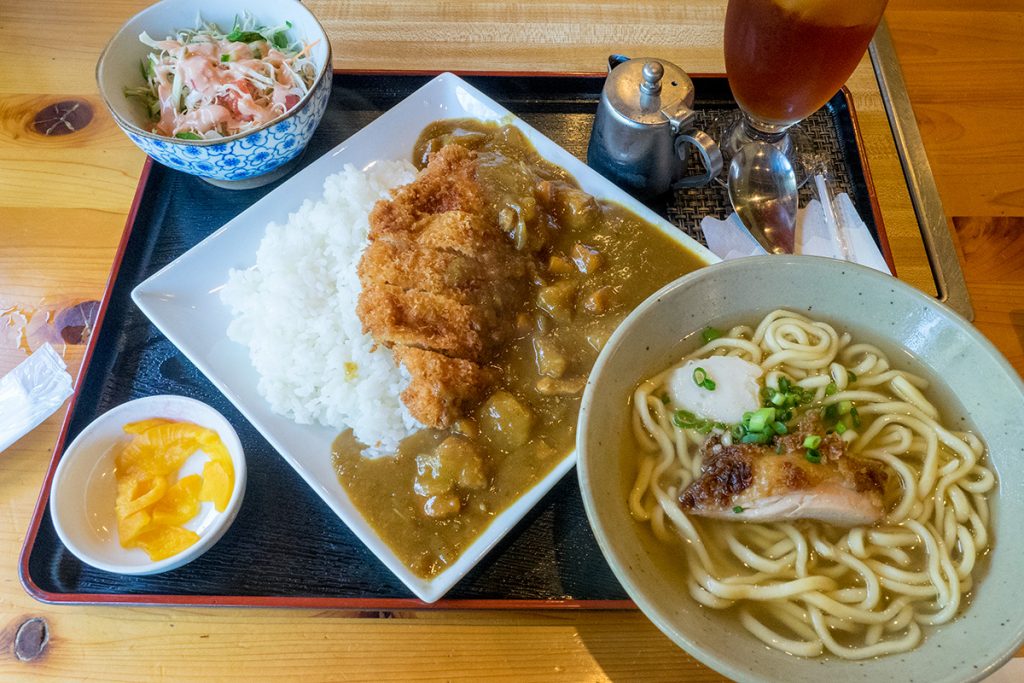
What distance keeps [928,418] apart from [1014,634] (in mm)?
600

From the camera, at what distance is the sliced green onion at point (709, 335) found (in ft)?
6.56

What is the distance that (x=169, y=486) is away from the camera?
2.08 metres

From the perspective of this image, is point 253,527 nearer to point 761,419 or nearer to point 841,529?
point 761,419

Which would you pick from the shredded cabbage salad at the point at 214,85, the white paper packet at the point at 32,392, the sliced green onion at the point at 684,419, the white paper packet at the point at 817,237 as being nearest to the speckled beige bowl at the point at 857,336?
the sliced green onion at the point at 684,419

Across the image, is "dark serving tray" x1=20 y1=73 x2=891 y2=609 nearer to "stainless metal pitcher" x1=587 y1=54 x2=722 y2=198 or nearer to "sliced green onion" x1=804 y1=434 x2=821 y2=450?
"stainless metal pitcher" x1=587 y1=54 x2=722 y2=198

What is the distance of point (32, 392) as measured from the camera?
2350 mm

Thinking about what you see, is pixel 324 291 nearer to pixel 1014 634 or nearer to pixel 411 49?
pixel 411 49

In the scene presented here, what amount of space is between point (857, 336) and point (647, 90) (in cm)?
114

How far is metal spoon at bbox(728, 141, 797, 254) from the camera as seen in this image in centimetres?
262

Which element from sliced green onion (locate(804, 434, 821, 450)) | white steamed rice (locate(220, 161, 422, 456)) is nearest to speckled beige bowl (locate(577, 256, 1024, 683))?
sliced green onion (locate(804, 434, 821, 450))

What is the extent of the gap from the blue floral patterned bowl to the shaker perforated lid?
1.16 m

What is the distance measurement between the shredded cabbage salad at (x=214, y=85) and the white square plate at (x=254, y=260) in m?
0.29

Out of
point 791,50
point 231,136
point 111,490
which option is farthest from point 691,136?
point 111,490

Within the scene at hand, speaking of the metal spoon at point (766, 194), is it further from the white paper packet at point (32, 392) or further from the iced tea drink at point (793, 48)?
the white paper packet at point (32, 392)
